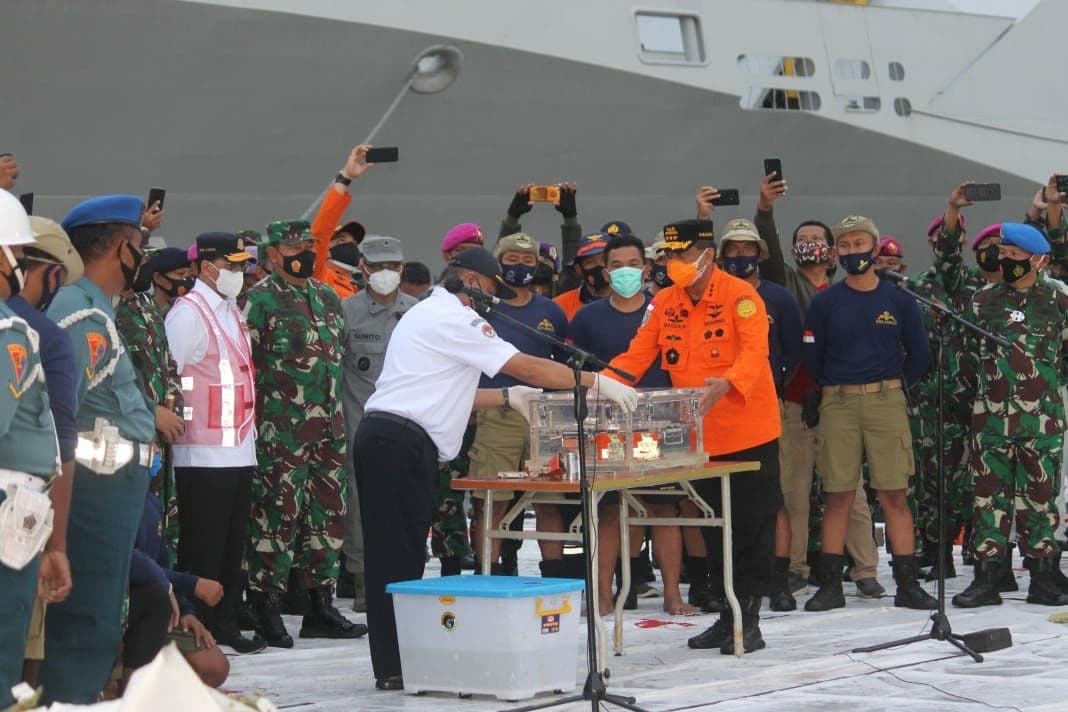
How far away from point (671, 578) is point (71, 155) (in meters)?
7.65

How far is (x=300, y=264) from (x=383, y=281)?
0.93m

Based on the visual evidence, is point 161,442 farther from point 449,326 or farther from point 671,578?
point 671,578

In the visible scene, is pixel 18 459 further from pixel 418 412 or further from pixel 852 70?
pixel 852 70

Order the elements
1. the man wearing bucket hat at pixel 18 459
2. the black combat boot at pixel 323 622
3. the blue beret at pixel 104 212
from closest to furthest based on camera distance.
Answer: the man wearing bucket hat at pixel 18 459 → the blue beret at pixel 104 212 → the black combat boot at pixel 323 622

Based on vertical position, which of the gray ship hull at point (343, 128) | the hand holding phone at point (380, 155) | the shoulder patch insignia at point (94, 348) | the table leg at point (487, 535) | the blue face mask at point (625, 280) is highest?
the gray ship hull at point (343, 128)

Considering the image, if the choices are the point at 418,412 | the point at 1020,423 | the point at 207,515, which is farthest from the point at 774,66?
the point at 418,412

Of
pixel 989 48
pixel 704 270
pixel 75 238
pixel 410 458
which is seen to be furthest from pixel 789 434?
pixel 989 48

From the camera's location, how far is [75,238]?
16.3ft

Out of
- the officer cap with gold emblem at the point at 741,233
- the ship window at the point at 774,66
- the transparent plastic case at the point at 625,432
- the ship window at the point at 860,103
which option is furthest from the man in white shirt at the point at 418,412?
the ship window at the point at 860,103

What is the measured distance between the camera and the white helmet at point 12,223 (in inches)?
159

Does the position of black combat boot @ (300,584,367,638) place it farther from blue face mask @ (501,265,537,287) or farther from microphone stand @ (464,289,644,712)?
microphone stand @ (464,289,644,712)

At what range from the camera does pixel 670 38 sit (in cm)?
1650

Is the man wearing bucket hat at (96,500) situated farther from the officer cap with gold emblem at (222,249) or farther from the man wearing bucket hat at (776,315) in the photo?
the man wearing bucket hat at (776,315)

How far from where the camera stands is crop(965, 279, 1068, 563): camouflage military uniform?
7.90 m
